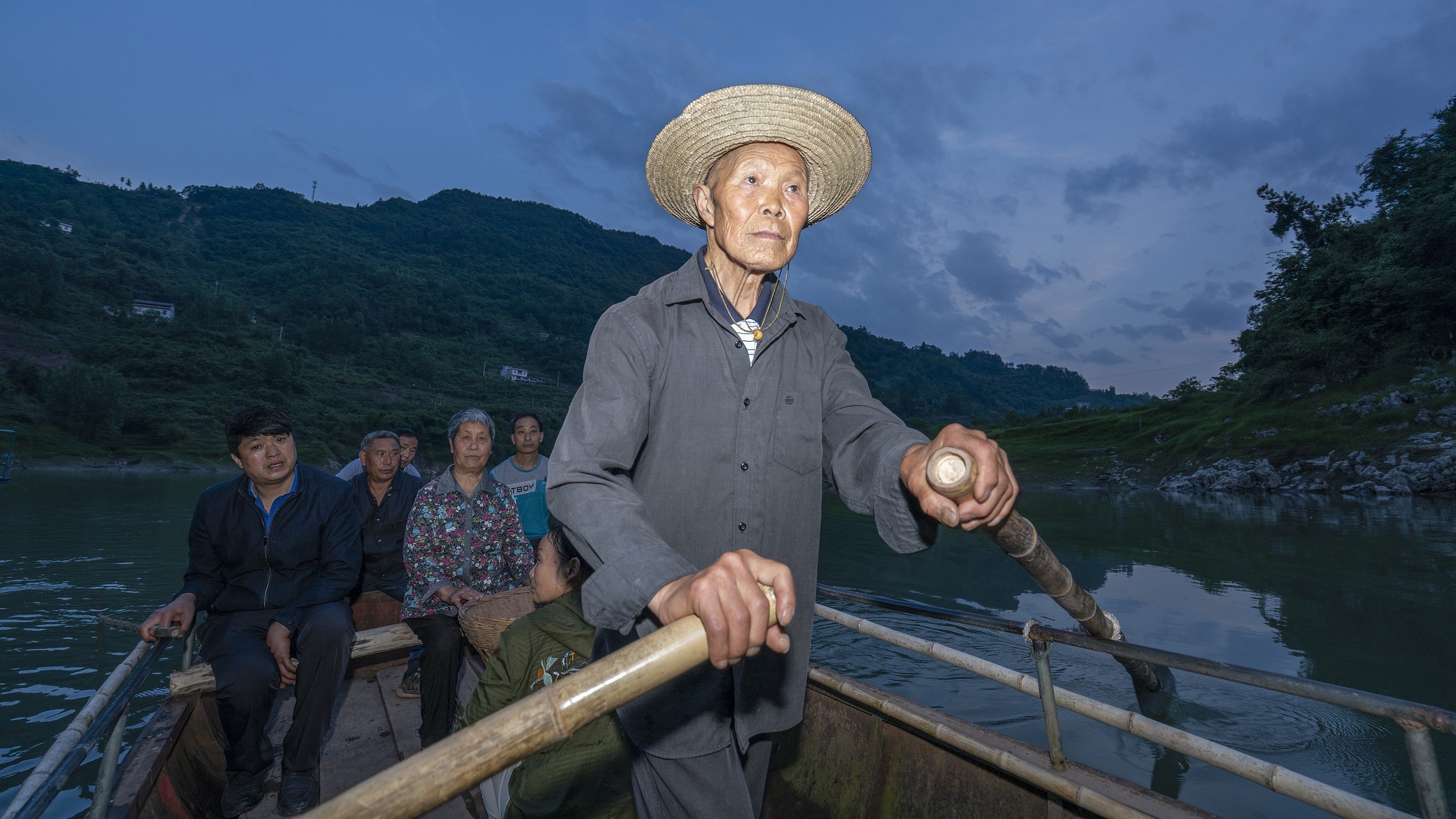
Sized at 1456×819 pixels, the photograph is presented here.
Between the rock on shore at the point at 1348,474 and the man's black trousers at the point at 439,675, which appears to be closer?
the man's black trousers at the point at 439,675

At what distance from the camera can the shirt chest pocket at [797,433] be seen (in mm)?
1709

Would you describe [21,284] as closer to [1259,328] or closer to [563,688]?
[563,688]

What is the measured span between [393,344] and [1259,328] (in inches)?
4009

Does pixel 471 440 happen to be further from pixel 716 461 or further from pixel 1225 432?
pixel 1225 432

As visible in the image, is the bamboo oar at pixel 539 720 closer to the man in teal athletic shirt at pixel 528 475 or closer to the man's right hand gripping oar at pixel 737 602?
the man's right hand gripping oar at pixel 737 602

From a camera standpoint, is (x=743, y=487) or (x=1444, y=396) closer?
(x=743, y=487)

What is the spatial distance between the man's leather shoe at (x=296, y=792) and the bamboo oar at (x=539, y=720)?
325cm

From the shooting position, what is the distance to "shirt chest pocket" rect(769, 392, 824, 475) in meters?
1.71

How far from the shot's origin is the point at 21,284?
7038 centimetres

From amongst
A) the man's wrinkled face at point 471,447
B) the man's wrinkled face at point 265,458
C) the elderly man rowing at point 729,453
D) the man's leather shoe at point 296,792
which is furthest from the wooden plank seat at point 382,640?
the elderly man rowing at point 729,453

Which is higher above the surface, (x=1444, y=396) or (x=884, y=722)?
(x=1444, y=396)

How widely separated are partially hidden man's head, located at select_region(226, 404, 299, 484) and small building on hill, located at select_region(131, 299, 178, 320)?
9708 cm

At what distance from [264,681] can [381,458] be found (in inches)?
95.8

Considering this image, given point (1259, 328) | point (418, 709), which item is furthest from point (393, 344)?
point (418, 709)
